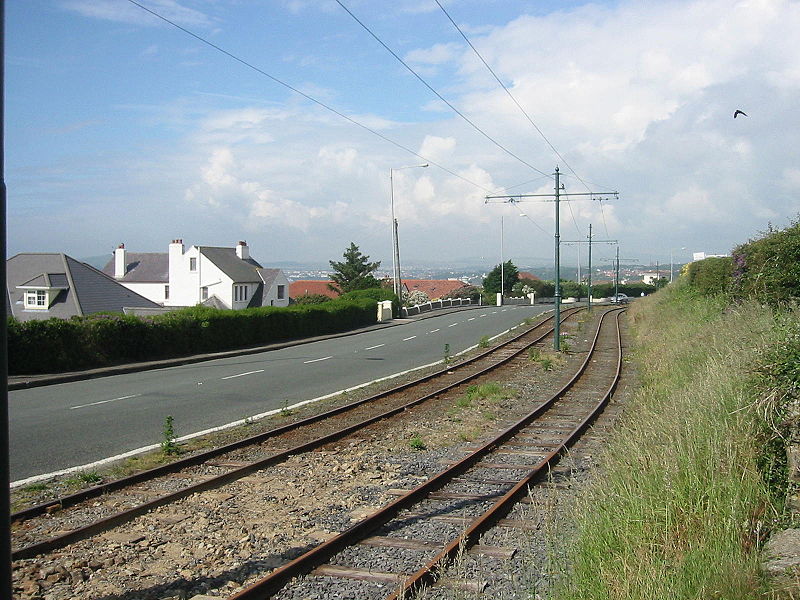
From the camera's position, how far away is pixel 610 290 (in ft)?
402

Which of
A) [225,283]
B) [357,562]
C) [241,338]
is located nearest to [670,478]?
[357,562]

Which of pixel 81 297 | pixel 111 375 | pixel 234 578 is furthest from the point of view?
pixel 81 297

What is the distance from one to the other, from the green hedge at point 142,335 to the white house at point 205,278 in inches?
1178

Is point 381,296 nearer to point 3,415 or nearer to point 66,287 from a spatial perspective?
point 66,287

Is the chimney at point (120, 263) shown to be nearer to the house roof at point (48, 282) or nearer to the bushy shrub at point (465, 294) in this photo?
the house roof at point (48, 282)

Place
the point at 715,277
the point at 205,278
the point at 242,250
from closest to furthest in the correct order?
1. the point at 715,277
2. the point at 205,278
3. the point at 242,250

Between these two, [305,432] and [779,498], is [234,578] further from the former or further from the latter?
[305,432]

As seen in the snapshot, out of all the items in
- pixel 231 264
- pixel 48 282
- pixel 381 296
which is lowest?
pixel 381 296

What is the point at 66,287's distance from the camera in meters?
44.2

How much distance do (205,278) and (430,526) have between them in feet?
212

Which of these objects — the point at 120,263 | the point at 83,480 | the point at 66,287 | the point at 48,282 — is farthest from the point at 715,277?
the point at 120,263

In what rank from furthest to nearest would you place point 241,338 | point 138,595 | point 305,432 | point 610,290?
point 610,290 < point 241,338 < point 305,432 < point 138,595

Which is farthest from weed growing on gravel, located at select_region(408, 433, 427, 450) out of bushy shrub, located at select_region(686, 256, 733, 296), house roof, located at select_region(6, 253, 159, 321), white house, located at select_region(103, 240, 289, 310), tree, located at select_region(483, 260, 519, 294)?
tree, located at select_region(483, 260, 519, 294)

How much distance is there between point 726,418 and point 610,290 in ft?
391
